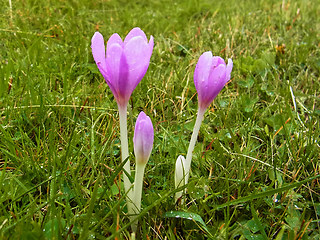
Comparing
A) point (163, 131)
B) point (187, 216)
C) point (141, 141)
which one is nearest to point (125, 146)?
point (141, 141)

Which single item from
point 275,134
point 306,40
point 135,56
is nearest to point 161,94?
point 275,134

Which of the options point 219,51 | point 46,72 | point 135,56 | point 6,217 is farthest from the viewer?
point 219,51

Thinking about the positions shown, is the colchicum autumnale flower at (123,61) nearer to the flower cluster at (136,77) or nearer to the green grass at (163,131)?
the flower cluster at (136,77)

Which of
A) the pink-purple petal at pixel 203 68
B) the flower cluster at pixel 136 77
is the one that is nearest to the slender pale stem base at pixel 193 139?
the flower cluster at pixel 136 77

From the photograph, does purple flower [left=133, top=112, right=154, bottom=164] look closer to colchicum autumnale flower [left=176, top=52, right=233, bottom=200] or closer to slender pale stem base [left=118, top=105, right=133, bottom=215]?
slender pale stem base [left=118, top=105, right=133, bottom=215]

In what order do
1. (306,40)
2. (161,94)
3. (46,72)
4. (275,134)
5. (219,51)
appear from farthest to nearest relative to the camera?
(306,40) → (219,51) → (46,72) → (161,94) → (275,134)

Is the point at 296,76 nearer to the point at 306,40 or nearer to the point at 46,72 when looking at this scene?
the point at 306,40

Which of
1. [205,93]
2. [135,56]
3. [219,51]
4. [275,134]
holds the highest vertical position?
[135,56]
